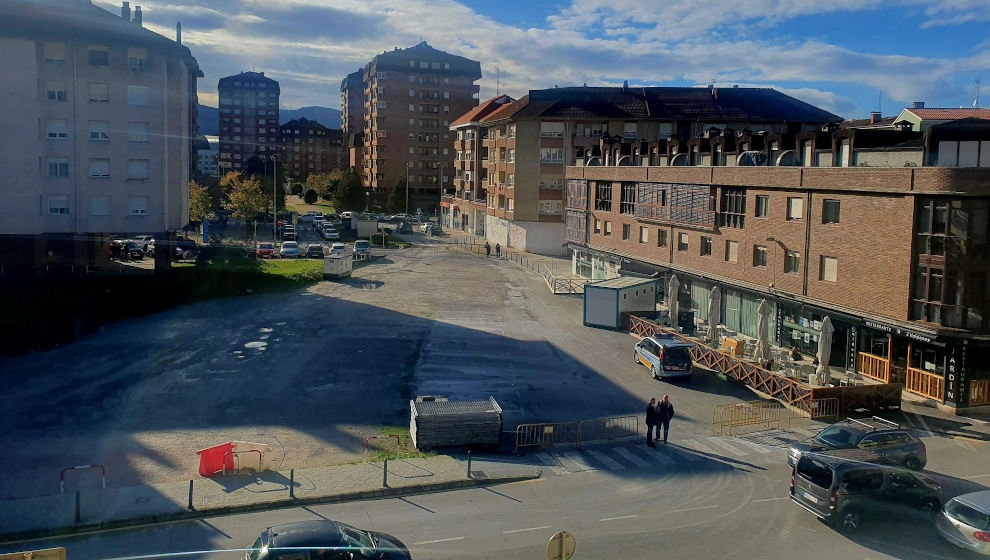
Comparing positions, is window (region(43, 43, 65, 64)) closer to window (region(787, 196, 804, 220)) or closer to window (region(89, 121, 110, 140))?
window (region(89, 121, 110, 140))

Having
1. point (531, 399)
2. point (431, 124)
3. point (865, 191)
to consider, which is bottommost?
point (531, 399)

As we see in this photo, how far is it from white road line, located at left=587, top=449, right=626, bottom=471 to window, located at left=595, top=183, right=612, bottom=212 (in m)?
27.6

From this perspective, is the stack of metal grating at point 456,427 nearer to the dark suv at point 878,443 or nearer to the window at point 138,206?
the dark suv at point 878,443

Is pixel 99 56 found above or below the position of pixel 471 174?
above

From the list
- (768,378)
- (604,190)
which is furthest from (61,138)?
(768,378)

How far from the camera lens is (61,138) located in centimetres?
3853

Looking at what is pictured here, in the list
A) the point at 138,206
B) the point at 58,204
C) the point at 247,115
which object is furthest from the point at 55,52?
the point at 247,115

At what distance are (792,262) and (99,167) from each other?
31.6 metres

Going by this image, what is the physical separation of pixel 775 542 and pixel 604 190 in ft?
109

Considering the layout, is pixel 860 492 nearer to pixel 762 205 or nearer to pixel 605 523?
pixel 605 523

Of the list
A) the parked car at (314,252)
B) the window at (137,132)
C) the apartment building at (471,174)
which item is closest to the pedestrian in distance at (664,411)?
the window at (137,132)

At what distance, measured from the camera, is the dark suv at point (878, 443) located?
16328mm

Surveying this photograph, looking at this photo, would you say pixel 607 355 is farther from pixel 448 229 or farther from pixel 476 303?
pixel 448 229

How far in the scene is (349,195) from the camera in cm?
9431
